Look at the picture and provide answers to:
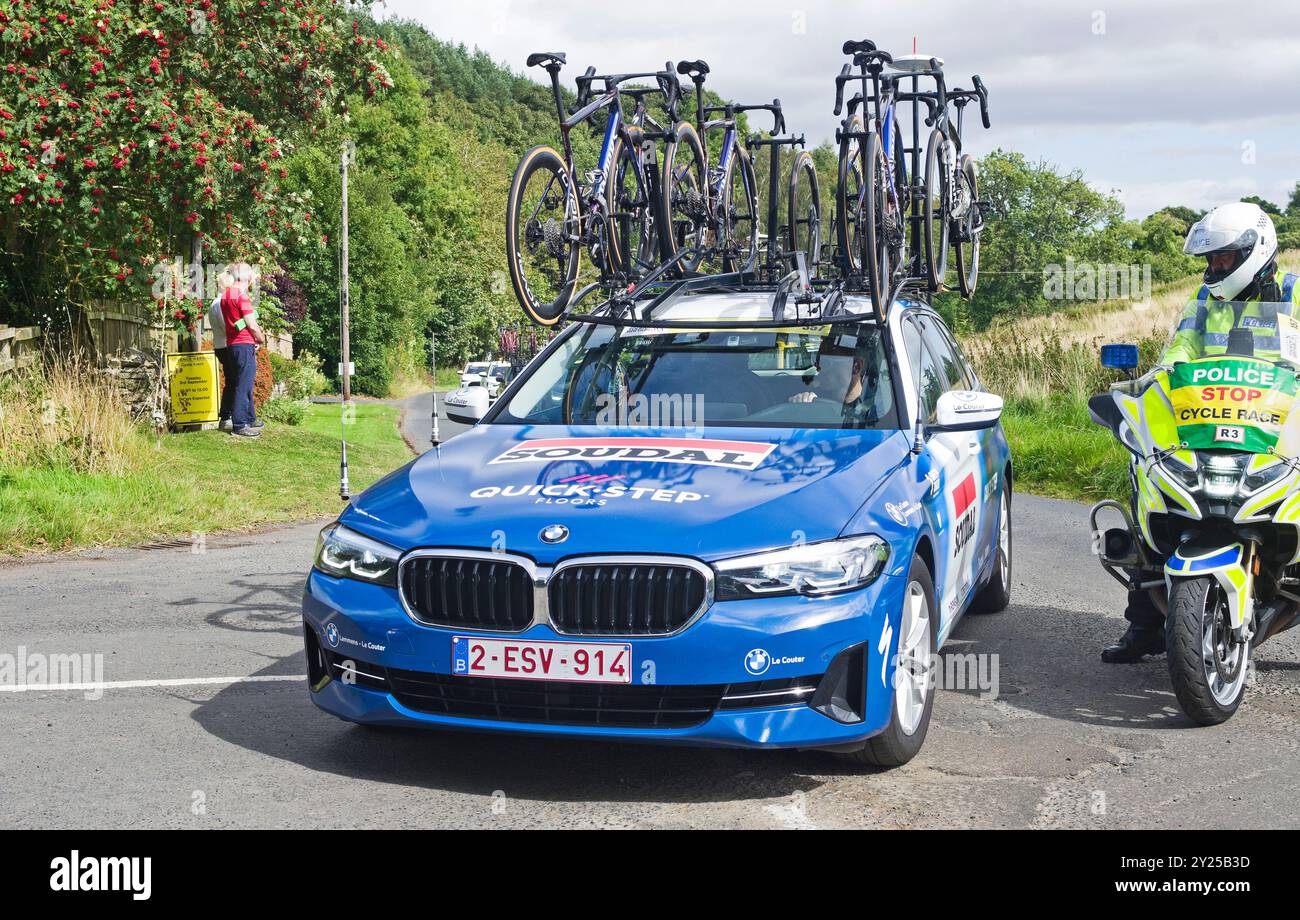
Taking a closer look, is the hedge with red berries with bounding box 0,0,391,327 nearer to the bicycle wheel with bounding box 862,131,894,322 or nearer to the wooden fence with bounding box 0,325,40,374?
the wooden fence with bounding box 0,325,40,374

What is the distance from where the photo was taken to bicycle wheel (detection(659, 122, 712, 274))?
8.59 m

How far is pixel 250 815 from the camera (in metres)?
4.59

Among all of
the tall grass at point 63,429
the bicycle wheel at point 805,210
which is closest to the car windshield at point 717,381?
the bicycle wheel at point 805,210

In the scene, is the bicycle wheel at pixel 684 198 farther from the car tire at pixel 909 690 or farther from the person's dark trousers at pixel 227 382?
the person's dark trousers at pixel 227 382

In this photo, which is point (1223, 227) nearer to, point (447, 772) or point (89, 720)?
point (447, 772)

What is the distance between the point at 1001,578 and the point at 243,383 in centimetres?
1203

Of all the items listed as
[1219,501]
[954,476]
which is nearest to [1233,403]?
[1219,501]

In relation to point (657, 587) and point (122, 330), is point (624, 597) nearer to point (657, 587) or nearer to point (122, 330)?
point (657, 587)

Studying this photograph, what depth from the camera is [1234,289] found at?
6.34m

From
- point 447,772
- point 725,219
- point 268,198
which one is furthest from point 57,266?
point 447,772

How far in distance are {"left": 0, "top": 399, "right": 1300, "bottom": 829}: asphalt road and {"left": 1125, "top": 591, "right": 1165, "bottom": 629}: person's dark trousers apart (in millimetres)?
253

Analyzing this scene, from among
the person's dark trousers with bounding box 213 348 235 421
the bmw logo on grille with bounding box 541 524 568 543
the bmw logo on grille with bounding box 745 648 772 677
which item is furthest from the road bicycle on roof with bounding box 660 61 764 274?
the person's dark trousers with bounding box 213 348 235 421

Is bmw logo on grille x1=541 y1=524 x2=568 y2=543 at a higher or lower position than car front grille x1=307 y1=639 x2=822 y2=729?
higher

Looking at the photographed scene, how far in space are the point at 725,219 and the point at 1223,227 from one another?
400 centimetres
